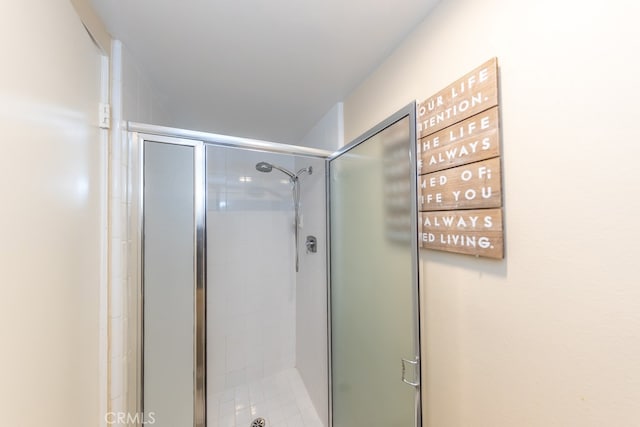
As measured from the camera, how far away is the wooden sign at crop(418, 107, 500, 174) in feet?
2.34

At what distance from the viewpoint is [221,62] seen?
1.21 m

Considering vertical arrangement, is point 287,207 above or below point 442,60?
below

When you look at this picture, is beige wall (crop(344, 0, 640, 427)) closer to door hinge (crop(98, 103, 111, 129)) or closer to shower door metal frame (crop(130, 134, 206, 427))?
shower door metal frame (crop(130, 134, 206, 427))

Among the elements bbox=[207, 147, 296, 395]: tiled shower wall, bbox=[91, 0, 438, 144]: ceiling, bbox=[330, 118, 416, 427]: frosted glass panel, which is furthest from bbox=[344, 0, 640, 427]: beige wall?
bbox=[207, 147, 296, 395]: tiled shower wall

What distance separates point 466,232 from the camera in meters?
0.78

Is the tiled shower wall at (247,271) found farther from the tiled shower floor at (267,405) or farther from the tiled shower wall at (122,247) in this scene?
the tiled shower wall at (122,247)

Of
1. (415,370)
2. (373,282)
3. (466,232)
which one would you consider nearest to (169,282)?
(373,282)

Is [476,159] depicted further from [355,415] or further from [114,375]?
[114,375]

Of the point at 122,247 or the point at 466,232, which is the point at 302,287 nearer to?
Result: the point at 122,247

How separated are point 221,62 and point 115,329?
1362 mm

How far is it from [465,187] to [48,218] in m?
1.29

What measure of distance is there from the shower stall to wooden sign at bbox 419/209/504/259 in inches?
3.9

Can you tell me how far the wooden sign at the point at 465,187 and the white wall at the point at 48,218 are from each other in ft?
4.02

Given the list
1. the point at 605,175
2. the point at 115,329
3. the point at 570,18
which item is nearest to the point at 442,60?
the point at 570,18
